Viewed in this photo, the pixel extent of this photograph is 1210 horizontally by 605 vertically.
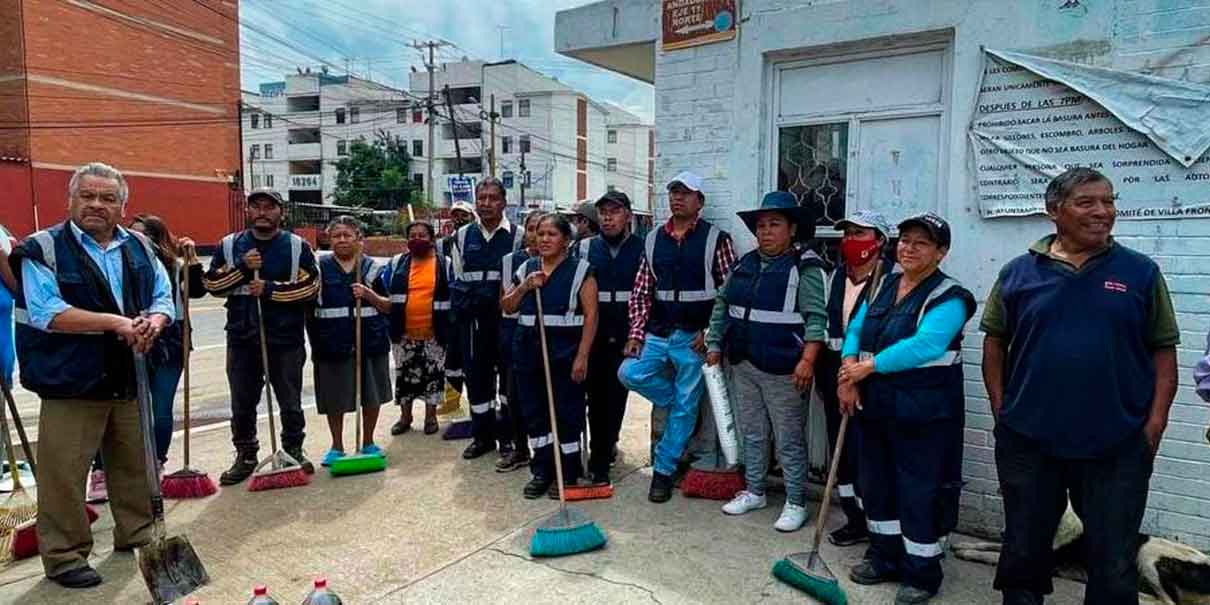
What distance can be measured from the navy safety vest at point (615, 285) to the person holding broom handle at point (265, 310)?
74.6 inches

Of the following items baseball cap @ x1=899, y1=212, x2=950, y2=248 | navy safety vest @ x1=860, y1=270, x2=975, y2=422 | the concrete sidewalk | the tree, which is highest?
the tree

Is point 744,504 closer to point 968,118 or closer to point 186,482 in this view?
point 968,118

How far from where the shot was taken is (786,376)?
4.11 meters

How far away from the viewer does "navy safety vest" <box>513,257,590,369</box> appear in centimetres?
469

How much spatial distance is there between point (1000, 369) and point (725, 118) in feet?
7.83

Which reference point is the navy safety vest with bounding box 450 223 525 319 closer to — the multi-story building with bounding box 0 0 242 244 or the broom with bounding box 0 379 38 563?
the broom with bounding box 0 379 38 563

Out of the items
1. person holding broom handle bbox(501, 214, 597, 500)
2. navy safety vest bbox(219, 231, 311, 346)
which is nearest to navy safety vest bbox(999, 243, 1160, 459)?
person holding broom handle bbox(501, 214, 597, 500)

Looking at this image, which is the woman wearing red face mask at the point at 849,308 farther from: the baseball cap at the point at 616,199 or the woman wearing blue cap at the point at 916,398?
the baseball cap at the point at 616,199

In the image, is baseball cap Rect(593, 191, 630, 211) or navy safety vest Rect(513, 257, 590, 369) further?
baseball cap Rect(593, 191, 630, 211)

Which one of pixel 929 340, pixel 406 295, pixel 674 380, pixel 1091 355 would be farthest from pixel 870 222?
pixel 406 295

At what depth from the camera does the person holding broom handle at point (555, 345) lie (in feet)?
15.4

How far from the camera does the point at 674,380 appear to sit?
15.5 feet

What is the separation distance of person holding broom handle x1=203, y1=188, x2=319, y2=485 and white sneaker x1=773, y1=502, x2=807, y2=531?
10.2 feet

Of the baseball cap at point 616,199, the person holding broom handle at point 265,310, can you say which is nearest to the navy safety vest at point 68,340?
the person holding broom handle at point 265,310
